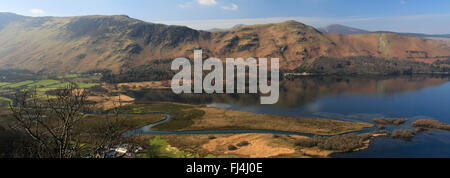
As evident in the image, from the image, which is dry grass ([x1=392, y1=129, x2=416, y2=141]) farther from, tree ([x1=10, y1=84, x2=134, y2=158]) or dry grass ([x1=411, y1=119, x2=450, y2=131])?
tree ([x1=10, y1=84, x2=134, y2=158])

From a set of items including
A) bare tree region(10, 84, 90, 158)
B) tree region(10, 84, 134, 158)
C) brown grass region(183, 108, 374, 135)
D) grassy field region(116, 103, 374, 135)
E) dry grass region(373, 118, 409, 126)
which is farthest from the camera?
dry grass region(373, 118, 409, 126)

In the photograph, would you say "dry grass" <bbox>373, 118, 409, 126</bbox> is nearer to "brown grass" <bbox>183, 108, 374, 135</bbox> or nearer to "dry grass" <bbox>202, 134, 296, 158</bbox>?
"brown grass" <bbox>183, 108, 374, 135</bbox>

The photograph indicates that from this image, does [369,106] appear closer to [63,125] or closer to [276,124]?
[276,124]

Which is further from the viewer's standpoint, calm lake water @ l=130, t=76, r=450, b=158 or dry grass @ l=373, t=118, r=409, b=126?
dry grass @ l=373, t=118, r=409, b=126

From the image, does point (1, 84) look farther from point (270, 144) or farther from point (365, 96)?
point (365, 96)

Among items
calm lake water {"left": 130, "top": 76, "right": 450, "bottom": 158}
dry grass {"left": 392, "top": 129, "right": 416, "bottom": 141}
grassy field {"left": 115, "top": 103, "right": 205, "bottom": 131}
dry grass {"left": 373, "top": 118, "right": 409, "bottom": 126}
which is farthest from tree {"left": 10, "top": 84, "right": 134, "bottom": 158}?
dry grass {"left": 373, "top": 118, "right": 409, "bottom": 126}

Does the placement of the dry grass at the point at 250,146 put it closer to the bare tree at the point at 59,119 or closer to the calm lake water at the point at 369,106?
the calm lake water at the point at 369,106

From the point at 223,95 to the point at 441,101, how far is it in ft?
341

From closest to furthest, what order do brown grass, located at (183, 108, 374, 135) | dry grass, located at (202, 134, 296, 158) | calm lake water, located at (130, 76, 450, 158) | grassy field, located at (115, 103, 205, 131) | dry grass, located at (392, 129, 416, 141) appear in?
dry grass, located at (202, 134, 296, 158) < calm lake water, located at (130, 76, 450, 158) < dry grass, located at (392, 129, 416, 141) < brown grass, located at (183, 108, 374, 135) < grassy field, located at (115, 103, 205, 131)

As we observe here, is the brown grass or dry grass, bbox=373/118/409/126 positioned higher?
dry grass, bbox=373/118/409/126

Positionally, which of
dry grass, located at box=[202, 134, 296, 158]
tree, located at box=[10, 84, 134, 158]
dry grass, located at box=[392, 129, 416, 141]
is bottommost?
dry grass, located at box=[202, 134, 296, 158]

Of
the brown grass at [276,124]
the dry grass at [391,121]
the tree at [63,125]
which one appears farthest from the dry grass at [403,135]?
the tree at [63,125]
